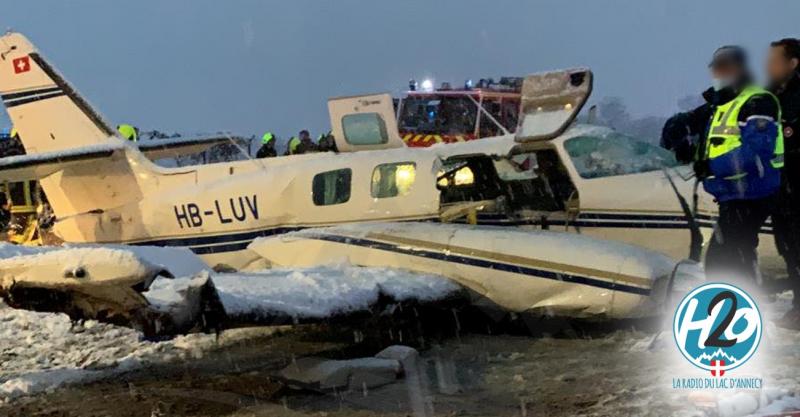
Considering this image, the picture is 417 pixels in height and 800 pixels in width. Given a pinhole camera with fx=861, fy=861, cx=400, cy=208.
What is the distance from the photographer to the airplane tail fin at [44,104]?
1116cm

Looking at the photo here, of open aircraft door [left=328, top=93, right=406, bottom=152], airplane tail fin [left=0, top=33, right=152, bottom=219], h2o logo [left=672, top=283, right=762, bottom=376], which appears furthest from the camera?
airplane tail fin [left=0, top=33, right=152, bottom=219]

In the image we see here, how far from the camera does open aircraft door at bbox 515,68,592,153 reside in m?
8.01

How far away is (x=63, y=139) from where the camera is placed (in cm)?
1124

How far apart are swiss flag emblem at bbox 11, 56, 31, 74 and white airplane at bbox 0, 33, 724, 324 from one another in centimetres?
1

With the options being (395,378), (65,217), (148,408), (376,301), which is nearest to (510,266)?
(376,301)

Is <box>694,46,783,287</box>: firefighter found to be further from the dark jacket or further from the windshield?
the windshield

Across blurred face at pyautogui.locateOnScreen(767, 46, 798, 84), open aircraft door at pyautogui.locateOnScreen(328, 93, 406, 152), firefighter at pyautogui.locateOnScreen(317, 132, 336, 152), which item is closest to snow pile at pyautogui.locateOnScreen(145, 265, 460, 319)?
open aircraft door at pyautogui.locateOnScreen(328, 93, 406, 152)

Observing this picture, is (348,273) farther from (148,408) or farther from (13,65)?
(13,65)

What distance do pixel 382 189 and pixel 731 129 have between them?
398cm

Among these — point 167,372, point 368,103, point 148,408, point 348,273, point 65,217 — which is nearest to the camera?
point 148,408

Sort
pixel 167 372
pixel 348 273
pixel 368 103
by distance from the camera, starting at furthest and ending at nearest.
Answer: pixel 368 103 < pixel 348 273 < pixel 167 372

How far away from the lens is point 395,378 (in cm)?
601

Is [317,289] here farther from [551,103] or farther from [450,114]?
[450,114]

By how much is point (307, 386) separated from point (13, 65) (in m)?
7.68
